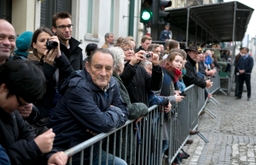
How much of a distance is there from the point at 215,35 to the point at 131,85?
29.2m

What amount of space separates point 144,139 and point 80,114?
140cm

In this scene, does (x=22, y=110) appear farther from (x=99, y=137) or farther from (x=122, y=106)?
(x=122, y=106)

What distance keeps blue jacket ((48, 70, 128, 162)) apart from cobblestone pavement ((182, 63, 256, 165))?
3756mm

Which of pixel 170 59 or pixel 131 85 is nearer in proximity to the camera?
pixel 131 85

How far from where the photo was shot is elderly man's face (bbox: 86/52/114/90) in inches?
138

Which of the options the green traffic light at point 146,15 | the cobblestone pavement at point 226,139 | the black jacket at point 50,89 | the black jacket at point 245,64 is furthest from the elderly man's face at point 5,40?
the black jacket at point 245,64

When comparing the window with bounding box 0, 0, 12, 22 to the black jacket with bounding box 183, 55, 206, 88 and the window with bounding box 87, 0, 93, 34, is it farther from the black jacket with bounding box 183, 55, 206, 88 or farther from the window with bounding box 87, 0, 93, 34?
the window with bounding box 87, 0, 93, 34

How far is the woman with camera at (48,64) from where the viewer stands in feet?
12.3

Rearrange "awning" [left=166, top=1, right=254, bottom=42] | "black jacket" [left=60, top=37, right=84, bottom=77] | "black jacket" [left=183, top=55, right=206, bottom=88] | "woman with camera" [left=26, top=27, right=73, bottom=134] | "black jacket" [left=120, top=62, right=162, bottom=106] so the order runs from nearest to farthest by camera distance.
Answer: "woman with camera" [left=26, top=27, right=73, bottom=134], "black jacket" [left=60, top=37, right=84, bottom=77], "black jacket" [left=120, top=62, right=162, bottom=106], "black jacket" [left=183, top=55, right=206, bottom=88], "awning" [left=166, top=1, right=254, bottom=42]

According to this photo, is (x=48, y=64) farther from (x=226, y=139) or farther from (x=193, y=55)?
(x=226, y=139)

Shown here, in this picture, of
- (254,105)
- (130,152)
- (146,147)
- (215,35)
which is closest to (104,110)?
(130,152)

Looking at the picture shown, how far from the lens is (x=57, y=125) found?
339 cm

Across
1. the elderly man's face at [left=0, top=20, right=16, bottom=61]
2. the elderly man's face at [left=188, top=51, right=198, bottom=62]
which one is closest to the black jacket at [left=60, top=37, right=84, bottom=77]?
the elderly man's face at [left=0, top=20, right=16, bottom=61]

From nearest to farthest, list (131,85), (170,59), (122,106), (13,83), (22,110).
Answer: (13,83) < (22,110) < (122,106) < (131,85) < (170,59)
